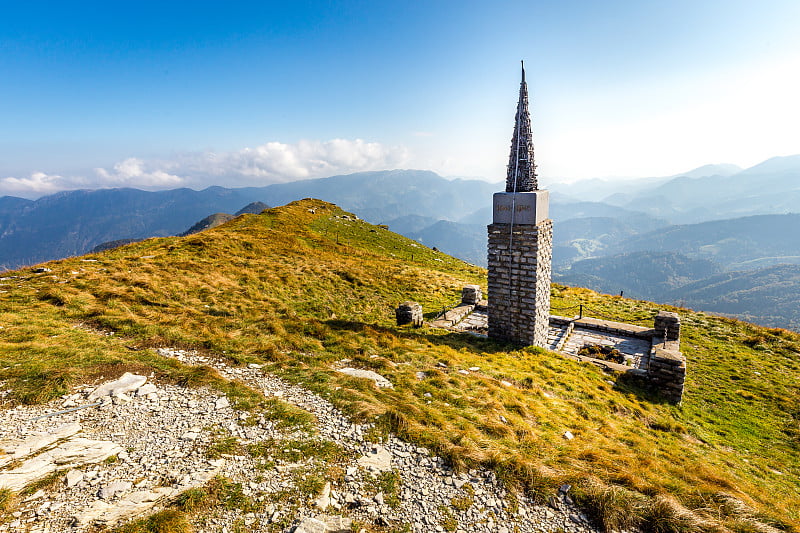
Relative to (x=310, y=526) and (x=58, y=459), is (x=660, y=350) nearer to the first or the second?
(x=310, y=526)

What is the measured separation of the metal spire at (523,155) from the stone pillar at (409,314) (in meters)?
6.90

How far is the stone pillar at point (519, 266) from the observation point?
13.4m

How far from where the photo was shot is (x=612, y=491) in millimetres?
5656

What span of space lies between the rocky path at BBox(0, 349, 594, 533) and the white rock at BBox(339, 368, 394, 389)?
2.22 meters

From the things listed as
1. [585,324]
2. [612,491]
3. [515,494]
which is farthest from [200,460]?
[585,324]

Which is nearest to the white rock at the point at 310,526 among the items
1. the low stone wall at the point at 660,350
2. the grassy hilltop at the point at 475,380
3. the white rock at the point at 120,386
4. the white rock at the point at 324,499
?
the white rock at the point at 324,499

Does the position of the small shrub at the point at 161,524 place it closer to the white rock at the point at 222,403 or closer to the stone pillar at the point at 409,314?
the white rock at the point at 222,403

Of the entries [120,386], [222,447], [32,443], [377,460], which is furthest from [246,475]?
[120,386]

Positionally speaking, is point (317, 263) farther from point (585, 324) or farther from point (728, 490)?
point (728, 490)

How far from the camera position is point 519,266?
13.8 m

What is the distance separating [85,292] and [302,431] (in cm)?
1400

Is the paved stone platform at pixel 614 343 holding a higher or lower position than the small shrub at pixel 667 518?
lower

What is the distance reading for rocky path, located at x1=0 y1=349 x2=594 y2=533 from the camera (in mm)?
4855

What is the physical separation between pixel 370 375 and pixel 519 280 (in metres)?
7.36
